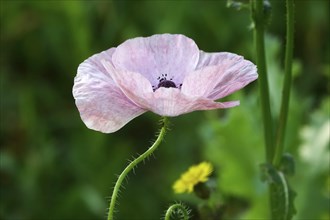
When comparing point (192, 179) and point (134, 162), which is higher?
point (134, 162)

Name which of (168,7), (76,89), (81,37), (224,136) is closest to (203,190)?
(76,89)

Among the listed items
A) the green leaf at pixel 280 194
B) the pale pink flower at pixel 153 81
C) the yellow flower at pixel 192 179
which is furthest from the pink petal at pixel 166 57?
the yellow flower at pixel 192 179

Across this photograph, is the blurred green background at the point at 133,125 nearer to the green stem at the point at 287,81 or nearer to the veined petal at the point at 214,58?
the green stem at the point at 287,81

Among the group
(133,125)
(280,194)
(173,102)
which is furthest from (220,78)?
(133,125)

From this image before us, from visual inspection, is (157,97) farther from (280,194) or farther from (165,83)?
(280,194)

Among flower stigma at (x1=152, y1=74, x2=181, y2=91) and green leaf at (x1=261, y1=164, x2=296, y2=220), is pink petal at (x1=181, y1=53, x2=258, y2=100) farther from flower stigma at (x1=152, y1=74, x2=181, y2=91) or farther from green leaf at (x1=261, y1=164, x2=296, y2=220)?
green leaf at (x1=261, y1=164, x2=296, y2=220)

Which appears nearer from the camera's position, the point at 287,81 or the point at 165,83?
the point at 165,83
